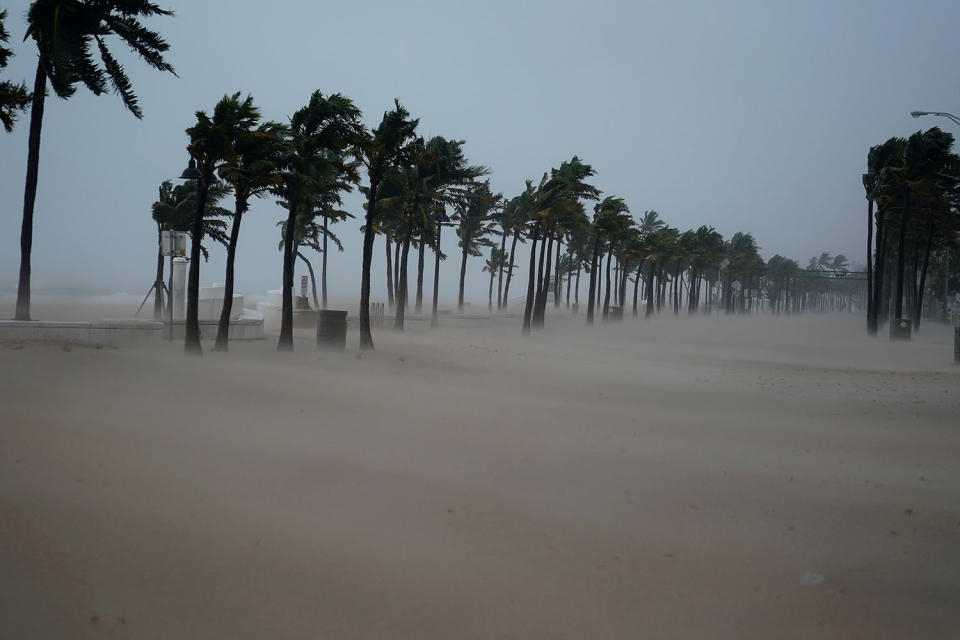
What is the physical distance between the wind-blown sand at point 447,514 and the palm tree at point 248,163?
24.3 feet

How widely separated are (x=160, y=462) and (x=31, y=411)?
3084 millimetres

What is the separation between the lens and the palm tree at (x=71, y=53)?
19375 millimetres

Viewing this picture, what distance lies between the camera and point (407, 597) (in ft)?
17.6

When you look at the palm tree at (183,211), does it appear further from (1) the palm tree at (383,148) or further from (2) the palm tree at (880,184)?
(2) the palm tree at (880,184)

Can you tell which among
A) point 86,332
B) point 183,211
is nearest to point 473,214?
point 183,211

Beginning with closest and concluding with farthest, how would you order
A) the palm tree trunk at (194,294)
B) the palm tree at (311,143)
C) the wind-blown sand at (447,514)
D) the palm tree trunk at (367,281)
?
1. the wind-blown sand at (447,514)
2. the palm tree trunk at (194,294)
3. the palm tree at (311,143)
4. the palm tree trunk at (367,281)

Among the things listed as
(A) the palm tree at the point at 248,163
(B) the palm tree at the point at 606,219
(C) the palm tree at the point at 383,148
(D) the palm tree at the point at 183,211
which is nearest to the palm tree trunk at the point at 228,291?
(A) the palm tree at the point at 248,163

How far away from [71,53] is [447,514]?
19285 millimetres

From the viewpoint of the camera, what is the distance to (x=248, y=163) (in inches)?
808

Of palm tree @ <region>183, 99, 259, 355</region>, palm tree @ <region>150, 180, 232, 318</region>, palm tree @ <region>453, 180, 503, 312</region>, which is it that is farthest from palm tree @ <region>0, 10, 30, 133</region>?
palm tree @ <region>453, 180, 503, 312</region>

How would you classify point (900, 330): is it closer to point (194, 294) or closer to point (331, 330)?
point (331, 330)

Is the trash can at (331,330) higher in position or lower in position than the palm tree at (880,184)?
lower

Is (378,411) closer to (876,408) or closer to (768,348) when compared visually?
(876,408)

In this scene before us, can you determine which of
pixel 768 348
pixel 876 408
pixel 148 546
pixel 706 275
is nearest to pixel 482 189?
pixel 768 348
